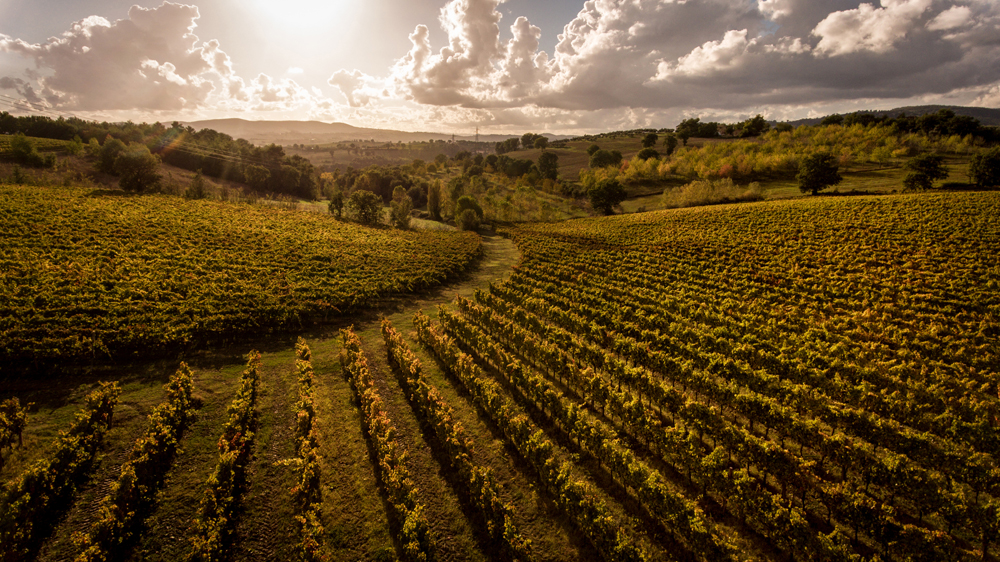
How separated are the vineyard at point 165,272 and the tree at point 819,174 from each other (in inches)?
3061

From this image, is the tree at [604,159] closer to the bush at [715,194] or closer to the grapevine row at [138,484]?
the bush at [715,194]

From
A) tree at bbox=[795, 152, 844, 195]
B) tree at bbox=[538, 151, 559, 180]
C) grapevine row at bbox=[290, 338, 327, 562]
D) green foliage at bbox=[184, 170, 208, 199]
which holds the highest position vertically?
tree at bbox=[538, 151, 559, 180]

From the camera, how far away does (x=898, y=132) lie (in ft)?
399

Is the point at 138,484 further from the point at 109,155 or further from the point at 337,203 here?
the point at 109,155

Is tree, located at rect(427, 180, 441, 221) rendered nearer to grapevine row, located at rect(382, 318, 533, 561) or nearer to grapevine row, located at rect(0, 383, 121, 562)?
grapevine row, located at rect(382, 318, 533, 561)

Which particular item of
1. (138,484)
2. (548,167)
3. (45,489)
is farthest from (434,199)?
(45,489)

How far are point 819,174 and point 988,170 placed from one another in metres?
22.8

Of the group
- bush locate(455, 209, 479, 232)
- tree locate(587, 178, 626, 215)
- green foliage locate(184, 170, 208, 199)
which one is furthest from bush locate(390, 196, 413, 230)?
tree locate(587, 178, 626, 215)

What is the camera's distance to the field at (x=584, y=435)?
13.6 meters

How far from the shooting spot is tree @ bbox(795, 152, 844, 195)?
79312mm

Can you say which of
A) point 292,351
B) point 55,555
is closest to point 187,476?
point 55,555

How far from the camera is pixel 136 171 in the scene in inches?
2773

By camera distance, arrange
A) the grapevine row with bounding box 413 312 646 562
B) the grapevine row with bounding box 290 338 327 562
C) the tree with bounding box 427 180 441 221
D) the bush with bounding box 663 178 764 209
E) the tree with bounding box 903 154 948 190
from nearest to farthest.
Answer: the grapevine row with bounding box 290 338 327 562 → the grapevine row with bounding box 413 312 646 562 → the tree with bounding box 903 154 948 190 → the bush with bounding box 663 178 764 209 → the tree with bounding box 427 180 441 221

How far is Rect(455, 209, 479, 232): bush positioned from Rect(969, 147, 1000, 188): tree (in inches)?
3804
